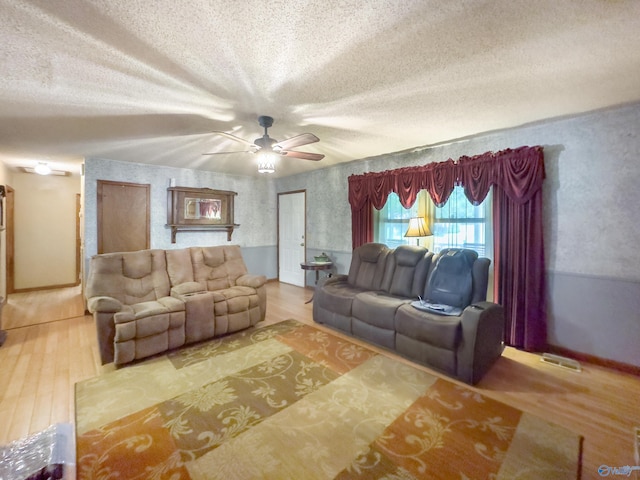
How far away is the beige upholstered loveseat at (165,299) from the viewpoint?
2.65 m

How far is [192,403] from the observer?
82.7 inches

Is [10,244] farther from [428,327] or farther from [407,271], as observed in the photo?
[428,327]

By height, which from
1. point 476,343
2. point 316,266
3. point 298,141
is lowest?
point 476,343

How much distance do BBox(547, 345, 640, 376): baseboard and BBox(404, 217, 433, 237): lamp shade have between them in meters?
1.73

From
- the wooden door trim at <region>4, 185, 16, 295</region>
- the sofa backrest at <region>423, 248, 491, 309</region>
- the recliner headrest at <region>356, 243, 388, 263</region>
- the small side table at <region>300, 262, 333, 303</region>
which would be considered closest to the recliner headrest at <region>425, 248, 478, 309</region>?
the sofa backrest at <region>423, 248, 491, 309</region>

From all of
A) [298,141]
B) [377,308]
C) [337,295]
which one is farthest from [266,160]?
[377,308]

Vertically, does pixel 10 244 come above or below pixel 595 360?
above

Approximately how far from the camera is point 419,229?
3.55 meters

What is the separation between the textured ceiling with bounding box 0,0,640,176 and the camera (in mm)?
1415

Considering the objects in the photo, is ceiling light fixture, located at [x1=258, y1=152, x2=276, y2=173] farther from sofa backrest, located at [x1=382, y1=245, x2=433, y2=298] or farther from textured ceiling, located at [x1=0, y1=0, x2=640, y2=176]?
sofa backrest, located at [x1=382, y1=245, x2=433, y2=298]

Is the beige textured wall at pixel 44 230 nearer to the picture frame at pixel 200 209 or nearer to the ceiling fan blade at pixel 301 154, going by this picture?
the picture frame at pixel 200 209

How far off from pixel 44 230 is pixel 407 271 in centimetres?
704

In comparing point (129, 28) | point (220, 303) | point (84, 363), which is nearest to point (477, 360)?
point (220, 303)

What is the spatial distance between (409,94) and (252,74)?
1.27 metres
